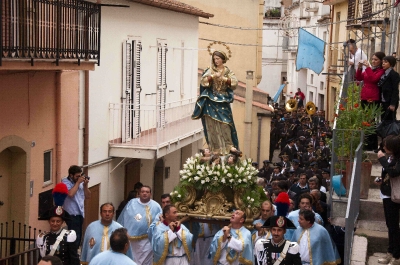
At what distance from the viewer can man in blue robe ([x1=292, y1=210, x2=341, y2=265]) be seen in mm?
10391

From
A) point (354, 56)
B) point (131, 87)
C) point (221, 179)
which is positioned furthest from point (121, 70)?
point (221, 179)

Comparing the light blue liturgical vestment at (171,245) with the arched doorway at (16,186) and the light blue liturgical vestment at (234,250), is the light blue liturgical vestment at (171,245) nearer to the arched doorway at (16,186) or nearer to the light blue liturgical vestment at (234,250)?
the light blue liturgical vestment at (234,250)

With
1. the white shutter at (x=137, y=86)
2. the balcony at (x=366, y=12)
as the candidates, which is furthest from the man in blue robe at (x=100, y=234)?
the balcony at (x=366, y=12)

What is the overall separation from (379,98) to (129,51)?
6.33 metres

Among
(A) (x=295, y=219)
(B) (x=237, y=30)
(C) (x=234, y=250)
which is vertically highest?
(B) (x=237, y=30)

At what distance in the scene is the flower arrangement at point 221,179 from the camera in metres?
11.8

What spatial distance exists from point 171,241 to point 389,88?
5.07 metres

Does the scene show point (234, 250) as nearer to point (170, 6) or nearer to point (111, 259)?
point (111, 259)

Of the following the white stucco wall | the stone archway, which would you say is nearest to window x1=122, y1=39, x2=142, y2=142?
the white stucco wall

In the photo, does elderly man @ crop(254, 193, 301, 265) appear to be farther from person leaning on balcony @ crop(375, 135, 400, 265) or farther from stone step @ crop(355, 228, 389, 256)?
stone step @ crop(355, 228, 389, 256)

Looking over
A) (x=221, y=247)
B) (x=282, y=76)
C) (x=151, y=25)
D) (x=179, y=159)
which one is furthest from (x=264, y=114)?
(x=282, y=76)

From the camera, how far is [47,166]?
14758 mm

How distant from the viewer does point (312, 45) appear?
23609mm

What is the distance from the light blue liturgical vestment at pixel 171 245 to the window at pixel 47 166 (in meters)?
4.07
